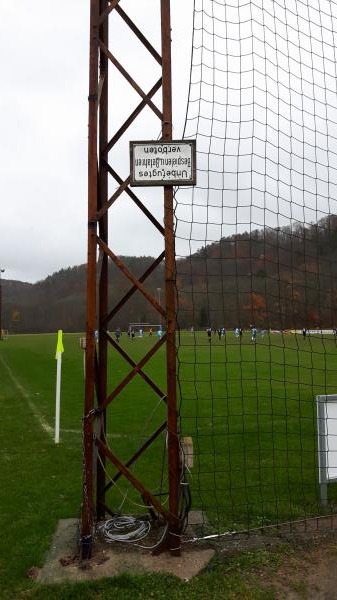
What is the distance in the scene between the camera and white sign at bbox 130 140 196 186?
4.58 metres

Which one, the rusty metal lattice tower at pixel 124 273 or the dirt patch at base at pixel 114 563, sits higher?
the rusty metal lattice tower at pixel 124 273

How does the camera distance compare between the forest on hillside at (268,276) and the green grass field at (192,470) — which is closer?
the green grass field at (192,470)

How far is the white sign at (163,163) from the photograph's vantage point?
4.58 metres

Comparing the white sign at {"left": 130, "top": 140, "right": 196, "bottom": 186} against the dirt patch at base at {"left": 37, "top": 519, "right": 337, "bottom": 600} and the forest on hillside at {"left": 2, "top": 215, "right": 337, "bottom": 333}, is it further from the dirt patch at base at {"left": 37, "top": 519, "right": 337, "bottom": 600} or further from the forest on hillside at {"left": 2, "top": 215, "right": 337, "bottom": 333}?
the dirt patch at base at {"left": 37, "top": 519, "right": 337, "bottom": 600}

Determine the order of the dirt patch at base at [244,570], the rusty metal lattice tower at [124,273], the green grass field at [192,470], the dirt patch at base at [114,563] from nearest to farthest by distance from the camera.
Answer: the dirt patch at base at [244,570], the dirt patch at base at [114,563], the rusty metal lattice tower at [124,273], the green grass field at [192,470]

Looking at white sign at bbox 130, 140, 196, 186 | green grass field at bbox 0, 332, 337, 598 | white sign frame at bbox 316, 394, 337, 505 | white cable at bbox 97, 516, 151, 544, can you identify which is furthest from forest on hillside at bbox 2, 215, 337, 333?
white cable at bbox 97, 516, 151, 544

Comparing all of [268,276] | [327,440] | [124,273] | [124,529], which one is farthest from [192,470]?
[124,273]

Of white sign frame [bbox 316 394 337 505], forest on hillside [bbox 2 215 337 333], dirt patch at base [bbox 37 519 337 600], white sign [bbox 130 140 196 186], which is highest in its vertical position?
white sign [bbox 130 140 196 186]

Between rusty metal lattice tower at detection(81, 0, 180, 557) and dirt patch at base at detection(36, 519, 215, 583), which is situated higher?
rusty metal lattice tower at detection(81, 0, 180, 557)

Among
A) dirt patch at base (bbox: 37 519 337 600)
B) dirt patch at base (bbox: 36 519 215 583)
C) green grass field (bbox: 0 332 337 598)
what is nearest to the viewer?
dirt patch at base (bbox: 37 519 337 600)

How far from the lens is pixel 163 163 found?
461 centimetres

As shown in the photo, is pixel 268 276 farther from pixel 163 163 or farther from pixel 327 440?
pixel 163 163

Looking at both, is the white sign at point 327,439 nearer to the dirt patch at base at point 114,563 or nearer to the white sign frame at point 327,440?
the white sign frame at point 327,440

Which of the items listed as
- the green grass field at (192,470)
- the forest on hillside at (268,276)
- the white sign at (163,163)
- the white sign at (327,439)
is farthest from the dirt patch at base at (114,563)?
the white sign at (163,163)
